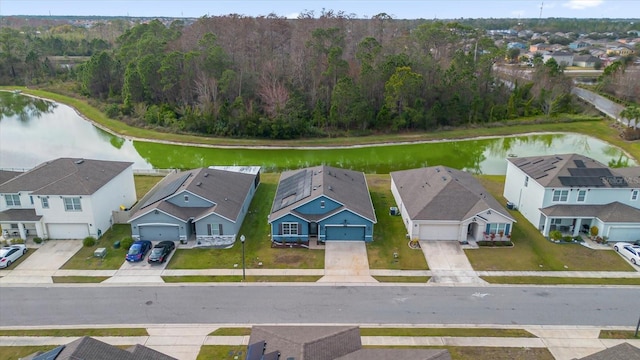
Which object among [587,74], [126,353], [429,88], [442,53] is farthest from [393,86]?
[587,74]

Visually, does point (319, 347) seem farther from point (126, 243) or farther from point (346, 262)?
point (126, 243)

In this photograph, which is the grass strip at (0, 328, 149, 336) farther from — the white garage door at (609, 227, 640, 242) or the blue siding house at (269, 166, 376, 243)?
the white garage door at (609, 227, 640, 242)

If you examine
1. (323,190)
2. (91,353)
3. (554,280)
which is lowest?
(554,280)

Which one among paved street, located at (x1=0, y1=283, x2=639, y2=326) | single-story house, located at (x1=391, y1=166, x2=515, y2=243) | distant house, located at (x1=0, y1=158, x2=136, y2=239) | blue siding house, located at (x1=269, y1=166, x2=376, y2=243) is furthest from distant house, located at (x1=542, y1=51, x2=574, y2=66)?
distant house, located at (x1=0, y1=158, x2=136, y2=239)

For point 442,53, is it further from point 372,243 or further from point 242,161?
point 372,243

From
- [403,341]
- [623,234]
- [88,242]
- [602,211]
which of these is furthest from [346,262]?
[623,234]

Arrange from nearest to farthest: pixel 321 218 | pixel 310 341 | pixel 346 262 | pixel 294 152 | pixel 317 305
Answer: pixel 310 341 → pixel 317 305 → pixel 346 262 → pixel 321 218 → pixel 294 152
